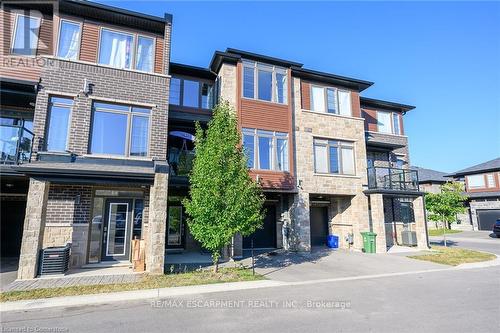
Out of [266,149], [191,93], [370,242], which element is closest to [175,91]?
[191,93]

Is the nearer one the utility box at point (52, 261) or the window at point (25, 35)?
the utility box at point (52, 261)

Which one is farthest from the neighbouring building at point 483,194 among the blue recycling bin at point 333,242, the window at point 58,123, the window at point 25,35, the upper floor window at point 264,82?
the window at point 25,35

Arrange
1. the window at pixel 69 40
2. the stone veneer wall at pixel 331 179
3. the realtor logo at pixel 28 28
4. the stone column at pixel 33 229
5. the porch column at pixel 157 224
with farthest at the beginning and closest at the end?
1. the stone veneer wall at pixel 331 179
2. the window at pixel 69 40
3. the realtor logo at pixel 28 28
4. the porch column at pixel 157 224
5. the stone column at pixel 33 229

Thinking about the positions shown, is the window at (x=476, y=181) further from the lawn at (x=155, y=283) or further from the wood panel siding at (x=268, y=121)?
the lawn at (x=155, y=283)

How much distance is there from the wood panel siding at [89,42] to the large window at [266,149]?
759cm

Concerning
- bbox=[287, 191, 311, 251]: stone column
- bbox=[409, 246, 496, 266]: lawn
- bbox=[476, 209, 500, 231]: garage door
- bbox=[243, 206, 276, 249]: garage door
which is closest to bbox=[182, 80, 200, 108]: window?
bbox=[243, 206, 276, 249]: garage door

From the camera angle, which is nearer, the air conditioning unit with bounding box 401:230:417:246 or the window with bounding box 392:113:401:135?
the air conditioning unit with bounding box 401:230:417:246

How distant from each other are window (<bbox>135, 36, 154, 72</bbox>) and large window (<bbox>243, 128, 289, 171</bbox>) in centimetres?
554

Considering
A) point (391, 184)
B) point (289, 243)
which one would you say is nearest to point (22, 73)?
point (289, 243)

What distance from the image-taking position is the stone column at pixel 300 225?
49.5 ft

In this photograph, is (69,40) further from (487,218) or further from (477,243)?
(487,218)

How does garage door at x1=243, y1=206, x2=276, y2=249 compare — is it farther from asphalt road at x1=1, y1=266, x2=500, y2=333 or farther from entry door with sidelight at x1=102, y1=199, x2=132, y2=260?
asphalt road at x1=1, y1=266, x2=500, y2=333

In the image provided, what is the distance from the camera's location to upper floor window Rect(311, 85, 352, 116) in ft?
56.2

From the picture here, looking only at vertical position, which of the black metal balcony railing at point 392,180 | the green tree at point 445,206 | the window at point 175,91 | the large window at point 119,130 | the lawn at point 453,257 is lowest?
the lawn at point 453,257
